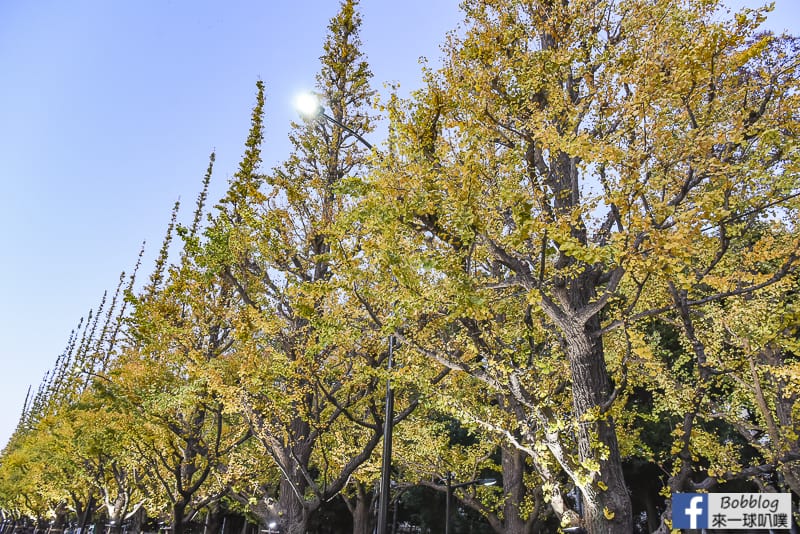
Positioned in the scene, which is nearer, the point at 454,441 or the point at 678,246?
the point at 678,246

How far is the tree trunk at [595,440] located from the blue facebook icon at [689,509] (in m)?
2.32

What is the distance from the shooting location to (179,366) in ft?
40.4

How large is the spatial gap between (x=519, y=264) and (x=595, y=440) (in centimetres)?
262

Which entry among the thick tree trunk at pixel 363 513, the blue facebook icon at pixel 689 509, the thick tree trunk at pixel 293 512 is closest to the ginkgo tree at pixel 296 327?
the thick tree trunk at pixel 293 512

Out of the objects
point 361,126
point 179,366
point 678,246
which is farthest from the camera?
point 361,126

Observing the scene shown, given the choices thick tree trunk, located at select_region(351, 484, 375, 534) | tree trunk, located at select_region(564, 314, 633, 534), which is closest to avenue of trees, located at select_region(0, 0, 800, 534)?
tree trunk, located at select_region(564, 314, 633, 534)

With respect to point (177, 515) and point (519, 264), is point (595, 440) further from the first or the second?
point (177, 515)

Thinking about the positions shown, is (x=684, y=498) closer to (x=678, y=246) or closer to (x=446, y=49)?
(x=678, y=246)

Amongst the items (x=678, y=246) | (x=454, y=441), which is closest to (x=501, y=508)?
(x=454, y=441)

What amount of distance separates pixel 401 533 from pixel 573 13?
30.6m

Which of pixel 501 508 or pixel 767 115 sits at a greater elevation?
pixel 767 115

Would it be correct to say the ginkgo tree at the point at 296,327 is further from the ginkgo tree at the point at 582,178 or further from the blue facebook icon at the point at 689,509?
the blue facebook icon at the point at 689,509

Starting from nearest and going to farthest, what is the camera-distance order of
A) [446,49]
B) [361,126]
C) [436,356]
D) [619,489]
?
[619,489], [436,356], [446,49], [361,126]

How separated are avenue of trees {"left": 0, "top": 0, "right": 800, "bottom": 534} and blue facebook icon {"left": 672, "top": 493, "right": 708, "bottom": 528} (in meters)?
0.23
